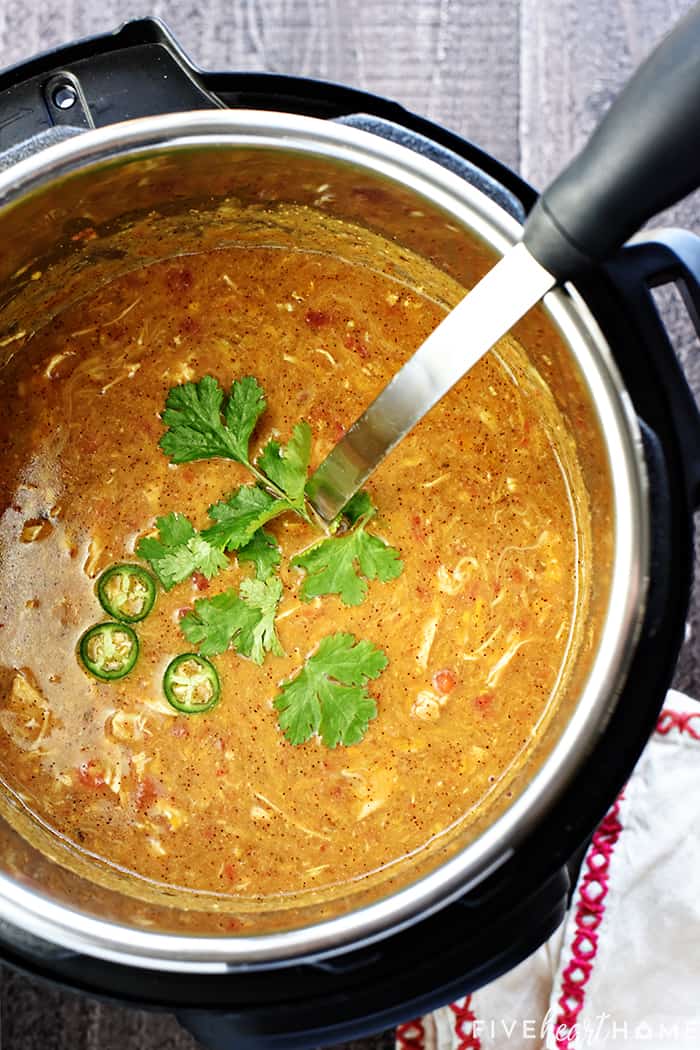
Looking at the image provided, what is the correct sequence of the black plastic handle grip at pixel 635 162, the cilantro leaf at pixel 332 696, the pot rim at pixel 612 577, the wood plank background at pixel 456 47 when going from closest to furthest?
the black plastic handle grip at pixel 635 162
the pot rim at pixel 612 577
the cilantro leaf at pixel 332 696
the wood plank background at pixel 456 47

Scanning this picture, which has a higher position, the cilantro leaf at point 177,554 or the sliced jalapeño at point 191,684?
the cilantro leaf at point 177,554

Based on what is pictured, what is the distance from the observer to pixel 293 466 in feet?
5.99

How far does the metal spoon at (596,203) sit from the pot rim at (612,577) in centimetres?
23

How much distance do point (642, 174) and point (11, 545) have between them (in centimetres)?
127

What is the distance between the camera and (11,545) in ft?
6.30

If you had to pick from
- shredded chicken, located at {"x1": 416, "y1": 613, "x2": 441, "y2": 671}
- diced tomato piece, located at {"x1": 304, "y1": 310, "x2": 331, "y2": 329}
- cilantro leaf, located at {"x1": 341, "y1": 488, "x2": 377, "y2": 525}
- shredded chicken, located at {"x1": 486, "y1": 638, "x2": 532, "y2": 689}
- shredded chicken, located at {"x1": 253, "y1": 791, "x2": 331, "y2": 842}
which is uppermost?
diced tomato piece, located at {"x1": 304, "y1": 310, "x2": 331, "y2": 329}

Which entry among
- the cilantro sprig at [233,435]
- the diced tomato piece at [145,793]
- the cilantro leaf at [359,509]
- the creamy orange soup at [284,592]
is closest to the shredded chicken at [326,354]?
the creamy orange soup at [284,592]

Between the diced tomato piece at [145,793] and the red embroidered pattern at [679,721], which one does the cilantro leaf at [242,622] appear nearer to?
the diced tomato piece at [145,793]

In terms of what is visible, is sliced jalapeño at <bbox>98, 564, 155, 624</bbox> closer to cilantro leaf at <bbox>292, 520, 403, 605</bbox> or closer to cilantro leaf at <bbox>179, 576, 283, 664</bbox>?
cilantro leaf at <bbox>179, 576, 283, 664</bbox>

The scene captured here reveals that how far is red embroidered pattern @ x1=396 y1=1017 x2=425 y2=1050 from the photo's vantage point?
82.0 inches

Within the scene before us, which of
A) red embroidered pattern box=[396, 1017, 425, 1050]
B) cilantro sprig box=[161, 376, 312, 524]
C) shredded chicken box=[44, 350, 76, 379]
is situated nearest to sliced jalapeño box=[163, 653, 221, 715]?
cilantro sprig box=[161, 376, 312, 524]

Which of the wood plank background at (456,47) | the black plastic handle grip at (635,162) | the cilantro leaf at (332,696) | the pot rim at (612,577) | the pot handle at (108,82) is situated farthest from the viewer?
the wood plank background at (456,47)

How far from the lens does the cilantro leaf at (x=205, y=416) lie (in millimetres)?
1853

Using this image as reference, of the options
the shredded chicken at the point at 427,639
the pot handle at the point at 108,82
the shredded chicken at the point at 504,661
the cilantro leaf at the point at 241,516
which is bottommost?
the shredded chicken at the point at 504,661
